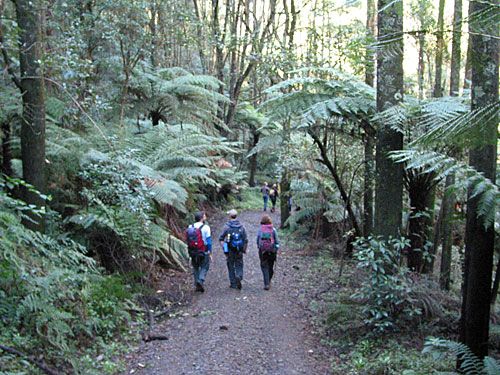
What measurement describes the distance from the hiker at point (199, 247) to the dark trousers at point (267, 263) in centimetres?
100

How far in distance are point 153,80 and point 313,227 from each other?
251 inches

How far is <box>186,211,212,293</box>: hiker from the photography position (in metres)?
8.02

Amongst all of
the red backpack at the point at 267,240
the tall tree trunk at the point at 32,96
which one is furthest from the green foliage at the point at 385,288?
the tall tree trunk at the point at 32,96

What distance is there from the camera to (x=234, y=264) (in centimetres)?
834

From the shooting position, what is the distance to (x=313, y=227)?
1389cm

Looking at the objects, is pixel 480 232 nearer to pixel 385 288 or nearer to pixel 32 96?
pixel 385 288

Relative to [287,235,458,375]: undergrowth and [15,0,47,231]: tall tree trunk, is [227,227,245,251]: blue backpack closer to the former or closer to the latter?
[287,235,458,375]: undergrowth

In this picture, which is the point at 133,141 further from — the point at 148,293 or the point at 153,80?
the point at 148,293

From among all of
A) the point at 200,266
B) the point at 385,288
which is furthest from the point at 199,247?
the point at 385,288

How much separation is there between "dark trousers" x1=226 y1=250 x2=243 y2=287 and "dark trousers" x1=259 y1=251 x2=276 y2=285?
1.27ft

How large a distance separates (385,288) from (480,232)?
1.97 m

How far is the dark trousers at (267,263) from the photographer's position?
828cm

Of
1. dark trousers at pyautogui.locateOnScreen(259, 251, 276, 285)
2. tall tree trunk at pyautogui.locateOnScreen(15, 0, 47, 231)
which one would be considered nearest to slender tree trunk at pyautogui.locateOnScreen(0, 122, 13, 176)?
tall tree trunk at pyautogui.locateOnScreen(15, 0, 47, 231)

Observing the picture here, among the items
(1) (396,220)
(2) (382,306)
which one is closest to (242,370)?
(2) (382,306)
